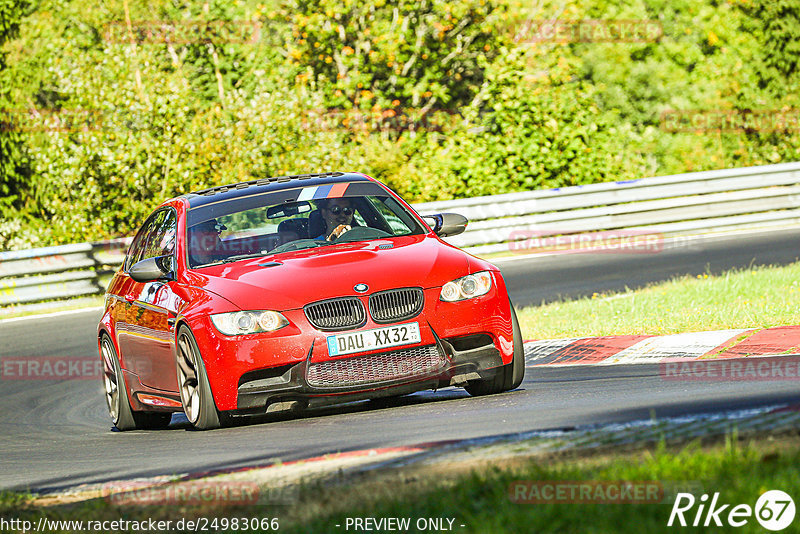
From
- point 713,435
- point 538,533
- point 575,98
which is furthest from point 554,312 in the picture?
point 575,98

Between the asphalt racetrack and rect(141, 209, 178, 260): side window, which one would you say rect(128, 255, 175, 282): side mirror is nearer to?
rect(141, 209, 178, 260): side window

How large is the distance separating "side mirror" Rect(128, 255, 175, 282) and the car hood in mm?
347

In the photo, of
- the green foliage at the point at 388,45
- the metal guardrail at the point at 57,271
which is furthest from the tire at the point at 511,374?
the green foliage at the point at 388,45

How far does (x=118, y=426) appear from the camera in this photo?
9000mm

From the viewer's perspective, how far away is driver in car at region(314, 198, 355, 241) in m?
8.48

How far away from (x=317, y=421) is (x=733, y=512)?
3959mm

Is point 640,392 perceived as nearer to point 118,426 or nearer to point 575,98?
point 118,426

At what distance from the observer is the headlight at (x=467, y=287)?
7.37 metres

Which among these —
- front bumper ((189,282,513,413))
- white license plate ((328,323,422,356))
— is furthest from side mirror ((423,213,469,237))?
white license plate ((328,323,422,356))

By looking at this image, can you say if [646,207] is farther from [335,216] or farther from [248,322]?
[248,322]

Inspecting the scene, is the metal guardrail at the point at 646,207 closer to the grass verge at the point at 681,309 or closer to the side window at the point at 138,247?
the grass verge at the point at 681,309

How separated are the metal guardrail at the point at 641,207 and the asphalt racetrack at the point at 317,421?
944cm

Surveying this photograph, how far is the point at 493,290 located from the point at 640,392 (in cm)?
113

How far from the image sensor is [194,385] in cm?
753
